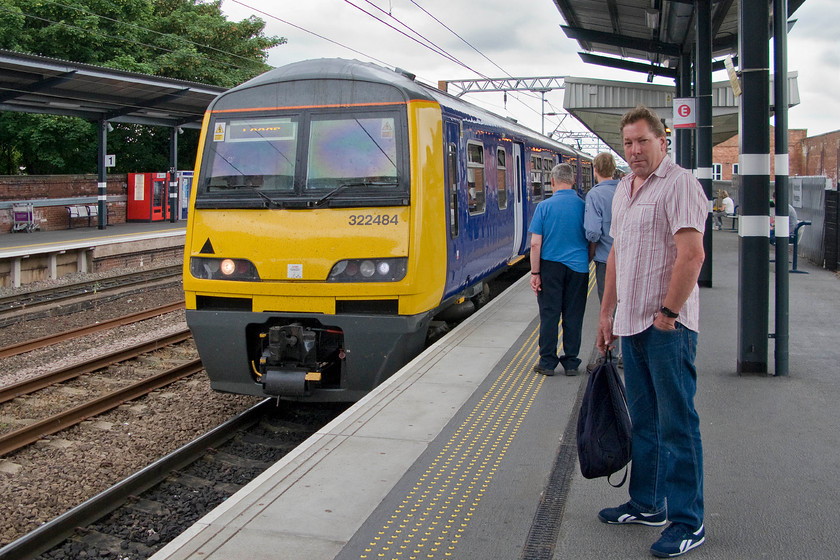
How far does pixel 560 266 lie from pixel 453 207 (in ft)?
4.75

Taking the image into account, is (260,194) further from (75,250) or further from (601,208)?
(75,250)

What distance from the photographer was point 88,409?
768cm

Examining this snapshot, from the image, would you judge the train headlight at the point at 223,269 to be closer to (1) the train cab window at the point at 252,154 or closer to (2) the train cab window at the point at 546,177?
(1) the train cab window at the point at 252,154

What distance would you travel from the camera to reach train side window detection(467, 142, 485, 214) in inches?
341

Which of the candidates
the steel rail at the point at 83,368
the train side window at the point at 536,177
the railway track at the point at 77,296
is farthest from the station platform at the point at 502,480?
the railway track at the point at 77,296

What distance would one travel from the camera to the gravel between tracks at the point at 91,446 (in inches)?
226

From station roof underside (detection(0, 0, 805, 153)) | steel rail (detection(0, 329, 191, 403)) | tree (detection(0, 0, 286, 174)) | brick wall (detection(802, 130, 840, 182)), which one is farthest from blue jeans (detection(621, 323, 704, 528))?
brick wall (detection(802, 130, 840, 182))

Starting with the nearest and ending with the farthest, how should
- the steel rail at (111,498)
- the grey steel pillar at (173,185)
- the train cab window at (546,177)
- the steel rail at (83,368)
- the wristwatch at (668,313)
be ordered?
the wristwatch at (668,313) → the steel rail at (111,498) → the steel rail at (83,368) → the train cab window at (546,177) → the grey steel pillar at (173,185)

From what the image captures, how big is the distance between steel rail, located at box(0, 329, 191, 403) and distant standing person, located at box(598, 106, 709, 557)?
6.74 metres

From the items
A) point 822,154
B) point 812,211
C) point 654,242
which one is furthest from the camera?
point 822,154

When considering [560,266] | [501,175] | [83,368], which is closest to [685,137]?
[501,175]

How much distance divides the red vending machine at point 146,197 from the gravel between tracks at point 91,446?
62.8 feet

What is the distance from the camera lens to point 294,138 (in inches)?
279

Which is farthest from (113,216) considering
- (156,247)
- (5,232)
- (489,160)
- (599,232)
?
(599,232)
